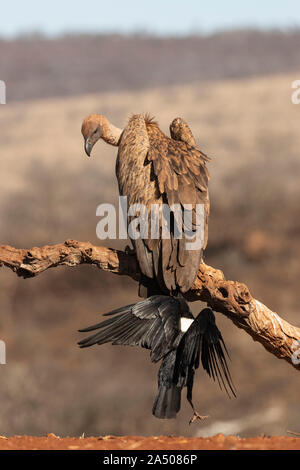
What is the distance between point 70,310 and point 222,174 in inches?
203

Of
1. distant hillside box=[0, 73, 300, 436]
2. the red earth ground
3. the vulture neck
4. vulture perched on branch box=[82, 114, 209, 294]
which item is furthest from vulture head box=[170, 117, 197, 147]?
distant hillside box=[0, 73, 300, 436]

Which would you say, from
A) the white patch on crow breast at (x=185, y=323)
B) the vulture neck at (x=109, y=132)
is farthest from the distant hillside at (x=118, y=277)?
the white patch on crow breast at (x=185, y=323)

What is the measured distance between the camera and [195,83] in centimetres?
2916

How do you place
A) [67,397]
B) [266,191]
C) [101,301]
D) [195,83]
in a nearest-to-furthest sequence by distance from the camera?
1. [67,397]
2. [101,301]
3. [266,191]
4. [195,83]

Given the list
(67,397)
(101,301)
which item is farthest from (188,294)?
(101,301)

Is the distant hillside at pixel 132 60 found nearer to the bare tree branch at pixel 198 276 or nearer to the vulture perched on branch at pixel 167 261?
the vulture perched on branch at pixel 167 261

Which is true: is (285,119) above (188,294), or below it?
above

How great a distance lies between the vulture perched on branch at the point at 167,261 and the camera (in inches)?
214

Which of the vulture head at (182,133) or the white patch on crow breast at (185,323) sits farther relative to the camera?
the vulture head at (182,133)

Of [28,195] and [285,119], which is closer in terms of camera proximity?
[28,195]

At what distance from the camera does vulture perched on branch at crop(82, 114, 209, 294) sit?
19.3 ft

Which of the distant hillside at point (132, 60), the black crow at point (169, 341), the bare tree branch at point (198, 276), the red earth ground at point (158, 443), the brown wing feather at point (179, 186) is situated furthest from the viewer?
the distant hillside at point (132, 60)

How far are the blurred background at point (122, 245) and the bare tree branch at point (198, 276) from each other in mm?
8106
